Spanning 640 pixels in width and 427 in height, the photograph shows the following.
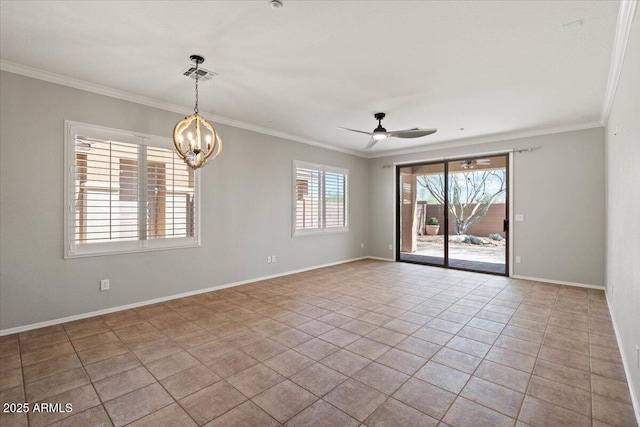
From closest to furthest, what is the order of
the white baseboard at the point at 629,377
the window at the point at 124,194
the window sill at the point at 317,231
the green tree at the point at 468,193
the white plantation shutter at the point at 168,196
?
the white baseboard at the point at 629,377 < the window at the point at 124,194 < the white plantation shutter at the point at 168,196 < the window sill at the point at 317,231 < the green tree at the point at 468,193

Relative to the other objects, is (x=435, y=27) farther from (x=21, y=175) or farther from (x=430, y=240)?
(x=430, y=240)

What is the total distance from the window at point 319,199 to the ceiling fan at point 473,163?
258cm

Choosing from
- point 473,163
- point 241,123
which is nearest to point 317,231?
point 241,123

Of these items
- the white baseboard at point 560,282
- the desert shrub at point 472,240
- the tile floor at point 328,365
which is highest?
the desert shrub at point 472,240

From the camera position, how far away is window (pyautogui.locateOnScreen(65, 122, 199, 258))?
11.6 ft

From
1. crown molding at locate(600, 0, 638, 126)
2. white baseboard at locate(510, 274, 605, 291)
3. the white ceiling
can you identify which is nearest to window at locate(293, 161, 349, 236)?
the white ceiling

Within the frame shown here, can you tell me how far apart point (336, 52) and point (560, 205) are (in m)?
4.84

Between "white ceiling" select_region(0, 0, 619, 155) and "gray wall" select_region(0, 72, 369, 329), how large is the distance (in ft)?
1.26

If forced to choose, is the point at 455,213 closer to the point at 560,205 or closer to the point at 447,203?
the point at 447,203

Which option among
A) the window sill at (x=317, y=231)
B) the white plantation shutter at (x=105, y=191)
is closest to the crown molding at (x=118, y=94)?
the white plantation shutter at (x=105, y=191)

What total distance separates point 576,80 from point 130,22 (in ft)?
14.7

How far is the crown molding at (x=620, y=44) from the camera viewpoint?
209 cm

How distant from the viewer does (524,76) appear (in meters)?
3.28

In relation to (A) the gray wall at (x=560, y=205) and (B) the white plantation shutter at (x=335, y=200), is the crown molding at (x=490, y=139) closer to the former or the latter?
(A) the gray wall at (x=560, y=205)
